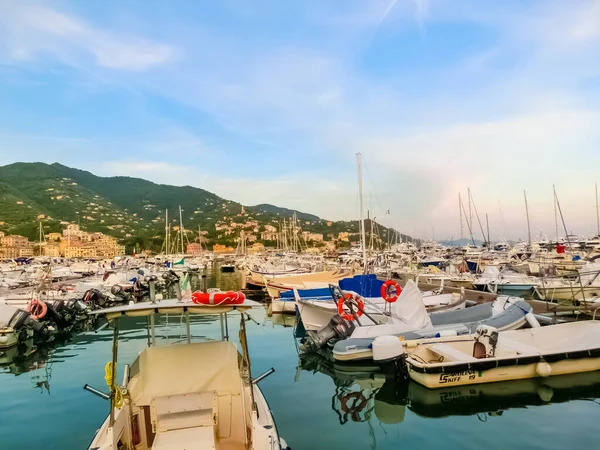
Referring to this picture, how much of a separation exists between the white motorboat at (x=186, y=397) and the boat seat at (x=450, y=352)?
615 centimetres

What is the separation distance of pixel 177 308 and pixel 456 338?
8858 mm

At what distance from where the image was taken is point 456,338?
12.0 m

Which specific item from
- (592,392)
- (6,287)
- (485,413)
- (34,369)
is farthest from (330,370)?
(6,287)

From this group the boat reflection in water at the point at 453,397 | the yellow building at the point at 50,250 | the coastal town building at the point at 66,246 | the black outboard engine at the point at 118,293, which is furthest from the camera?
the yellow building at the point at 50,250

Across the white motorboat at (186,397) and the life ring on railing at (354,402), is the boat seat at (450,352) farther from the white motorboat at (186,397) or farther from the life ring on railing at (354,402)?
the white motorboat at (186,397)

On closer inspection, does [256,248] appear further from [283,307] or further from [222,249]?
[283,307]

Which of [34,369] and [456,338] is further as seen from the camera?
[34,369]

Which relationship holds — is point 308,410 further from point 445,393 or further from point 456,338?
point 456,338

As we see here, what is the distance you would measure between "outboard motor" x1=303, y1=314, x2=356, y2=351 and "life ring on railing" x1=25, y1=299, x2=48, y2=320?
42.9 feet

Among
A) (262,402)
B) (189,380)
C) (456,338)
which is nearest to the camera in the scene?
(189,380)

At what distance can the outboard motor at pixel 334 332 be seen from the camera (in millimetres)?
14352

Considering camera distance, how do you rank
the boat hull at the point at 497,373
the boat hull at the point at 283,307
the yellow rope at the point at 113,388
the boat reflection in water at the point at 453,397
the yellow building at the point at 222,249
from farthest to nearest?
the yellow building at the point at 222,249 < the boat hull at the point at 283,307 < the boat hull at the point at 497,373 < the boat reflection in water at the point at 453,397 < the yellow rope at the point at 113,388

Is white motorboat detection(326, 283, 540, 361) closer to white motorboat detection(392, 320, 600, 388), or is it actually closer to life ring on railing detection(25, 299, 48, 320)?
white motorboat detection(392, 320, 600, 388)

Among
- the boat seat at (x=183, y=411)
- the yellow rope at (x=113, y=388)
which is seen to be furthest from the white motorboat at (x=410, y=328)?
the yellow rope at (x=113, y=388)
